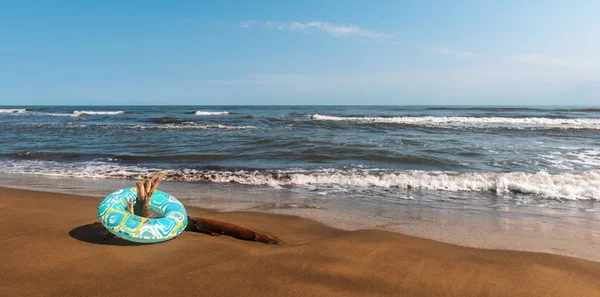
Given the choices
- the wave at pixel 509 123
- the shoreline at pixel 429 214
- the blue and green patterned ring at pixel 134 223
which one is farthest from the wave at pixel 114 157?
the wave at pixel 509 123

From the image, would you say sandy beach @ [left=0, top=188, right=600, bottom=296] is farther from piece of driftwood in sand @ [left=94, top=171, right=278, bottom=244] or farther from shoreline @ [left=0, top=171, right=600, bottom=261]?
shoreline @ [left=0, top=171, right=600, bottom=261]

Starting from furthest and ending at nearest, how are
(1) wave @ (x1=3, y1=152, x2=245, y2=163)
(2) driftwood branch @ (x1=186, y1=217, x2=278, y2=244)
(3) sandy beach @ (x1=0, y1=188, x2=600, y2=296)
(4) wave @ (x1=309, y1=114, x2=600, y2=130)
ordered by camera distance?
(4) wave @ (x1=309, y1=114, x2=600, y2=130) → (1) wave @ (x1=3, y1=152, x2=245, y2=163) → (2) driftwood branch @ (x1=186, y1=217, x2=278, y2=244) → (3) sandy beach @ (x1=0, y1=188, x2=600, y2=296)

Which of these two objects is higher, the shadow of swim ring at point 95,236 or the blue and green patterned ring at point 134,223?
the blue and green patterned ring at point 134,223

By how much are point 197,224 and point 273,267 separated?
1408mm

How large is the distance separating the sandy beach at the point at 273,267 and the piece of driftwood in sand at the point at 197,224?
120 millimetres

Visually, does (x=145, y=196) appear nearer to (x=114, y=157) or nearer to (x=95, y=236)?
(x=95, y=236)

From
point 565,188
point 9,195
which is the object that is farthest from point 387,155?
point 9,195

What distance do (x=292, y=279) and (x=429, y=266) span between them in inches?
51.5

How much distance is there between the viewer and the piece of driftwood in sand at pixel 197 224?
3747 mm

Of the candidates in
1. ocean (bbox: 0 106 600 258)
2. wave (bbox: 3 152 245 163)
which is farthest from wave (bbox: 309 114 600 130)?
wave (bbox: 3 152 245 163)

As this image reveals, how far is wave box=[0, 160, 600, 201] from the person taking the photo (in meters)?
6.59

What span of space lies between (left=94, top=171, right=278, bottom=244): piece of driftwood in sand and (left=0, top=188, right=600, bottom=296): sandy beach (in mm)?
120

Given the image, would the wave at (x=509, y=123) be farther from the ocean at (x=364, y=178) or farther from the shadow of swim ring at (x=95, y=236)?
the shadow of swim ring at (x=95, y=236)

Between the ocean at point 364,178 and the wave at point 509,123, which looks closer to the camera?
the ocean at point 364,178
